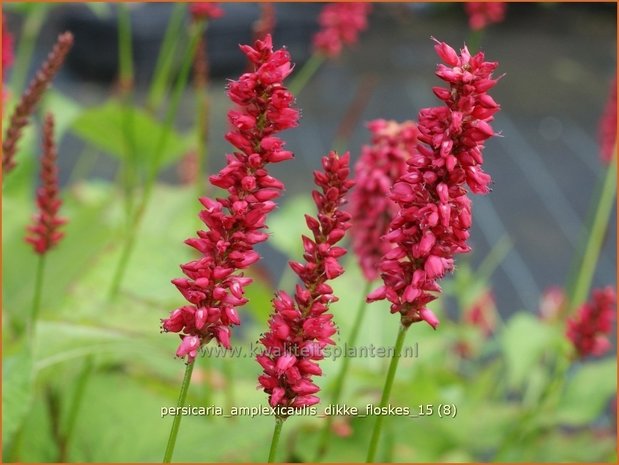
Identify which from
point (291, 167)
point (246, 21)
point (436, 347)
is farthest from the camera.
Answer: point (246, 21)

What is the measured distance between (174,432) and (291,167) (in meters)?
4.59

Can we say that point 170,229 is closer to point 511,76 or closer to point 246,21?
point 246,21

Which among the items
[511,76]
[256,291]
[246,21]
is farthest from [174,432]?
[511,76]

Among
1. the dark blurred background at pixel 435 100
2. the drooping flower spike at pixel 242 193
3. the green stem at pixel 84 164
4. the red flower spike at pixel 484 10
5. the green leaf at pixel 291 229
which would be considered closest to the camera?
the drooping flower spike at pixel 242 193

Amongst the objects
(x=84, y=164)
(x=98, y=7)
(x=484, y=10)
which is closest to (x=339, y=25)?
(x=484, y=10)

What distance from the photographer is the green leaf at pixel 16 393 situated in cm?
113

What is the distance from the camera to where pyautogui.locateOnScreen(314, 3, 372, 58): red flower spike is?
6.88 feet

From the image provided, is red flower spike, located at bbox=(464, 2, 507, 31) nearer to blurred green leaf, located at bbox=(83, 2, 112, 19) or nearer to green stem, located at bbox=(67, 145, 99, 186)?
blurred green leaf, located at bbox=(83, 2, 112, 19)

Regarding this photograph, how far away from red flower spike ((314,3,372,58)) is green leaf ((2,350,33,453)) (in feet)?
3.92

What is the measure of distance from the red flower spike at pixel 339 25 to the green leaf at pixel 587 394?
99 cm

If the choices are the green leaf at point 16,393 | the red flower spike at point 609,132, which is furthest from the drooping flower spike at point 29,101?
the red flower spike at point 609,132

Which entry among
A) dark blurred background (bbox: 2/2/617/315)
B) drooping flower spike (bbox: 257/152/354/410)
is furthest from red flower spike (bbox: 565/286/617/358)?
dark blurred background (bbox: 2/2/617/315)

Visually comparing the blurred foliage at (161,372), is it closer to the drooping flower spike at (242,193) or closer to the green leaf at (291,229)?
the green leaf at (291,229)

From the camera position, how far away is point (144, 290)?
1.81m
